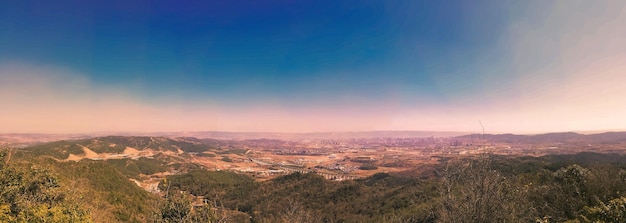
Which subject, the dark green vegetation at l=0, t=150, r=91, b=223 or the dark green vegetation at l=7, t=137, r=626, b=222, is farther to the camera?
the dark green vegetation at l=0, t=150, r=91, b=223

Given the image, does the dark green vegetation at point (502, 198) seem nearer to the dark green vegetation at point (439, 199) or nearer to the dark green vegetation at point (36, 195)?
the dark green vegetation at point (439, 199)

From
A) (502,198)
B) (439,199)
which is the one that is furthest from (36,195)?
(502,198)

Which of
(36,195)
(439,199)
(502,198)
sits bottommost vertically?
Result: (36,195)

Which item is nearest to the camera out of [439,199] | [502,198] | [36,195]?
[502,198]

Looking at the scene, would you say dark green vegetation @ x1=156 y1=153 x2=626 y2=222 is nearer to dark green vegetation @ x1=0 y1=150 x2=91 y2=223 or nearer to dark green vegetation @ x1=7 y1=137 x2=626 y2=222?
dark green vegetation @ x1=7 y1=137 x2=626 y2=222

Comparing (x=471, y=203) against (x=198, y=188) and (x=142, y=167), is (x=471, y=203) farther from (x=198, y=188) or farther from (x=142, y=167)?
(x=142, y=167)

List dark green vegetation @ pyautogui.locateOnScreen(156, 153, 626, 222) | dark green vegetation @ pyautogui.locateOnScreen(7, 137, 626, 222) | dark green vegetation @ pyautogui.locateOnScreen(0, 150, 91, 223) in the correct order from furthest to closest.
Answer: dark green vegetation @ pyautogui.locateOnScreen(0, 150, 91, 223), dark green vegetation @ pyautogui.locateOnScreen(7, 137, 626, 222), dark green vegetation @ pyautogui.locateOnScreen(156, 153, 626, 222)

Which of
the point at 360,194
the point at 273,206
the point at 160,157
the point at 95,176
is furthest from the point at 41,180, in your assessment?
the point at 160,157

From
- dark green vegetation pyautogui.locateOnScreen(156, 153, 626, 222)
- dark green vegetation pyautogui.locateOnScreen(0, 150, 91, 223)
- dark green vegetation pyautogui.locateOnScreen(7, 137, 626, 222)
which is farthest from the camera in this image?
dark green vegetation pyautogui.locateOnScreen(0, 150, 91, 223)

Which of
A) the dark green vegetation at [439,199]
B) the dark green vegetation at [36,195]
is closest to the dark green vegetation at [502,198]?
the dark green vegetation at [439,199]

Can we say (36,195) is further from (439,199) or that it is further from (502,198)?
(502,198)

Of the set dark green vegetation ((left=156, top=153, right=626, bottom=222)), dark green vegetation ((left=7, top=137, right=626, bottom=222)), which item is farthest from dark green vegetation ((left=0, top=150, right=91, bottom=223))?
dark green vegetation ((left=156, top=153, right=626, bottom=222))
